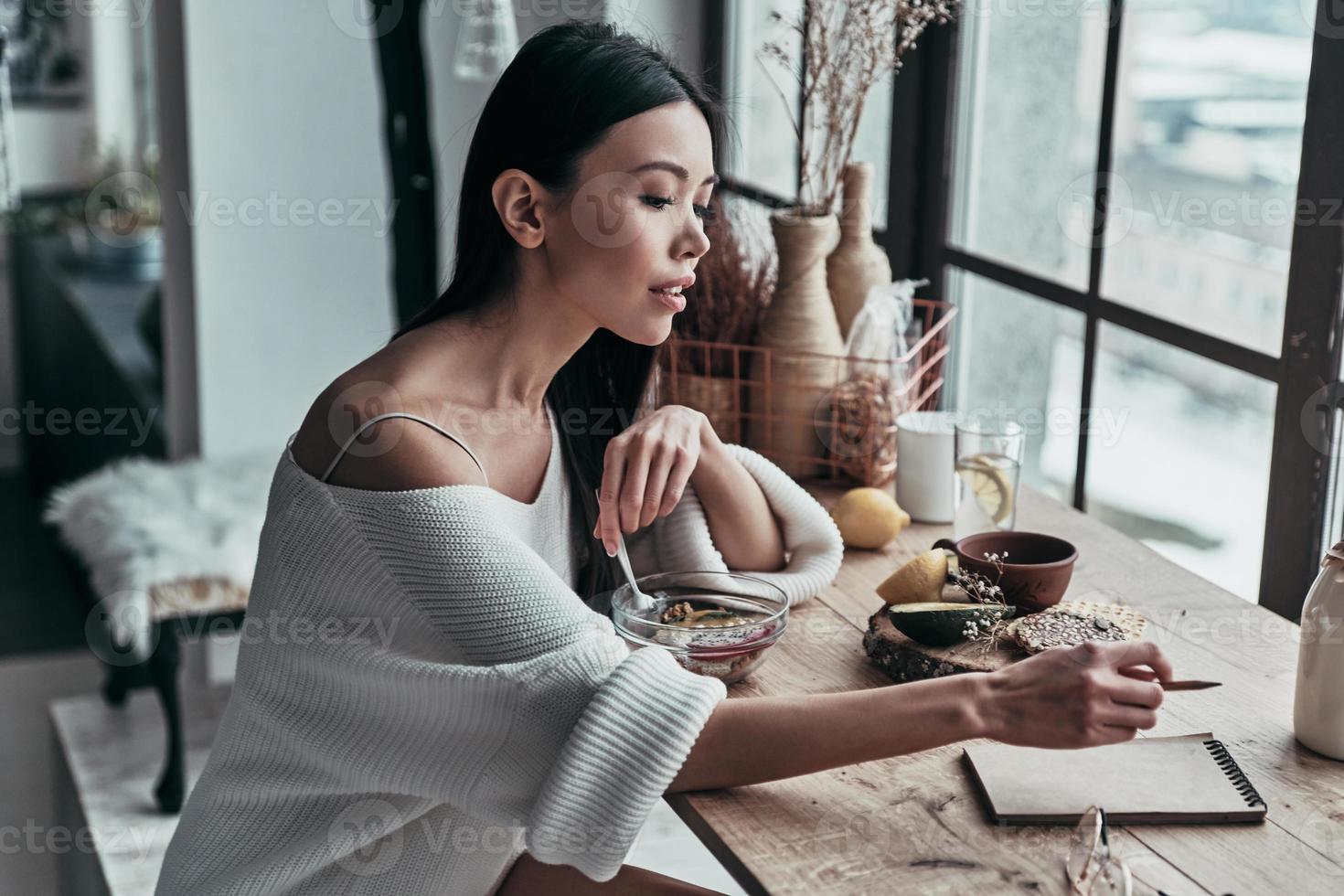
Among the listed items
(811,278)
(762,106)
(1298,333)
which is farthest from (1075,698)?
(762,106)

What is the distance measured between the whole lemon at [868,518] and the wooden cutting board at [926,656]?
0.97 ft

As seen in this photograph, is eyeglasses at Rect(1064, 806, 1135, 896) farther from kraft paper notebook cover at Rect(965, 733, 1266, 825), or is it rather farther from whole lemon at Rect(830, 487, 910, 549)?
whole lemon at Rect(830, 487, 910, 549)

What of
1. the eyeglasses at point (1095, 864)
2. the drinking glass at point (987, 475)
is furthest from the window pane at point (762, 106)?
the eyeglasses at point (1095, 864)

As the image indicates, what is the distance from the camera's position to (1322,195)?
1538mm

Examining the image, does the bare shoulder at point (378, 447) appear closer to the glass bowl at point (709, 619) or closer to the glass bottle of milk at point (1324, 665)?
the glass bowl at point (709, 619)

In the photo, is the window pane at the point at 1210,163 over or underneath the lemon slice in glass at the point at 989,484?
over

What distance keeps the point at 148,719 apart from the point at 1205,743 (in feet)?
8.70

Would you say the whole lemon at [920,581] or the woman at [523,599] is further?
the whole lemon at [920,581]

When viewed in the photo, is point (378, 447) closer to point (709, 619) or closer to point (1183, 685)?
point (709, 619)

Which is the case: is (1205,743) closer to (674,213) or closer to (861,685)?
(861,685)

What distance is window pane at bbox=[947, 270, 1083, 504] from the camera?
2.08 meters

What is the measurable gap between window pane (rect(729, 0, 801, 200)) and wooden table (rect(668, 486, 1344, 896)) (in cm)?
160

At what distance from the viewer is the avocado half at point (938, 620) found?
1.27 metres

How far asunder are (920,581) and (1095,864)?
434mm
